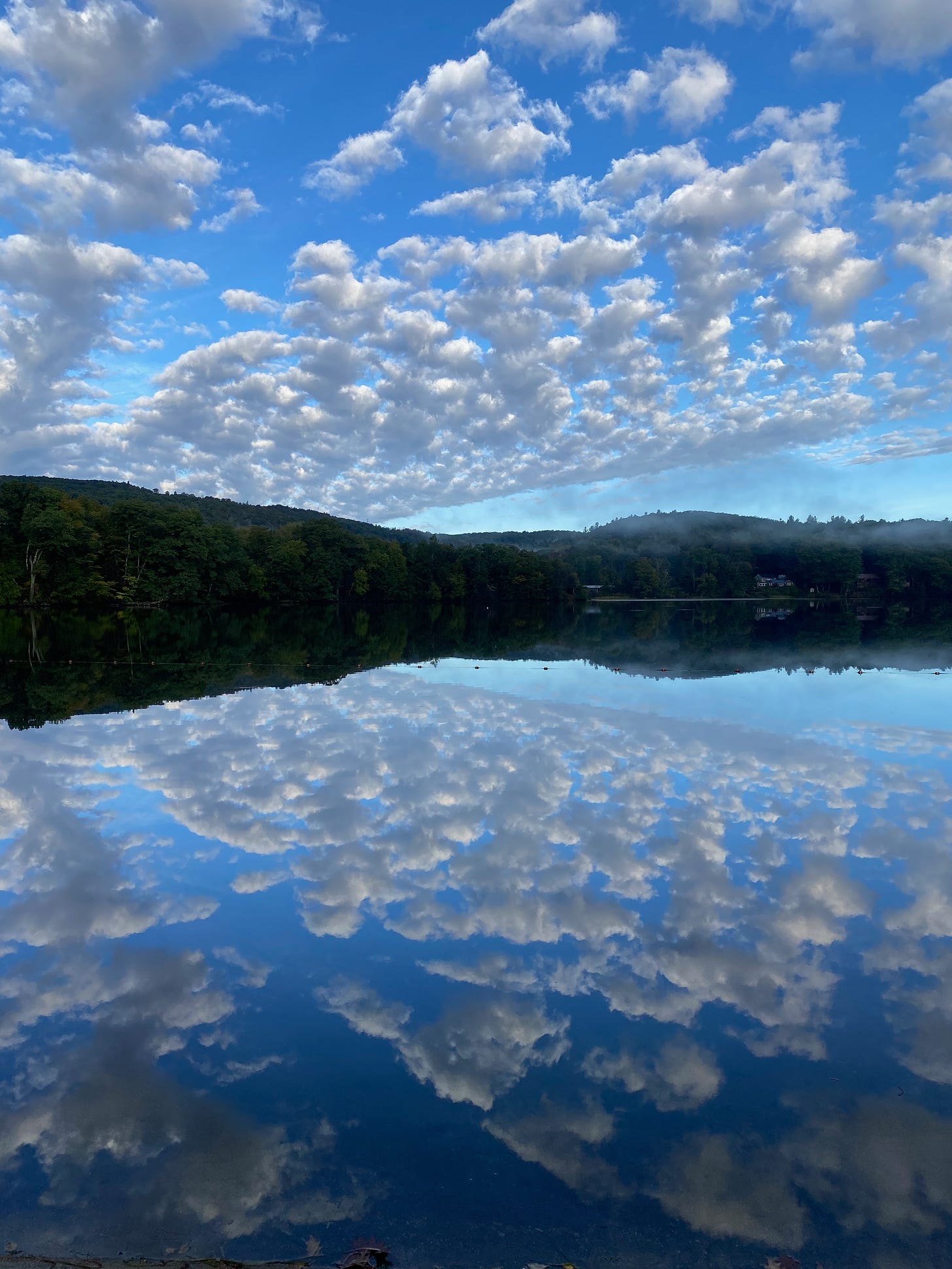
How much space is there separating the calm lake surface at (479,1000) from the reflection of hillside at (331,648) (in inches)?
297

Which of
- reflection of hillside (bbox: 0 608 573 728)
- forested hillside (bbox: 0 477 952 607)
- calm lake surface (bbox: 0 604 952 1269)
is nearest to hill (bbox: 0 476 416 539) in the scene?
forested hillside (bbox: 0 477 952 607)

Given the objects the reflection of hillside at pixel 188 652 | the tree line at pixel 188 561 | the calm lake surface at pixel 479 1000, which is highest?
the tree line at pixel 188 561

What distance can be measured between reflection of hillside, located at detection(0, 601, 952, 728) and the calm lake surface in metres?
7.54

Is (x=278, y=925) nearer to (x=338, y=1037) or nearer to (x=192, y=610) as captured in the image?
(x=338, y=1037)

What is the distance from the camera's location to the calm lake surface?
12.7 ft

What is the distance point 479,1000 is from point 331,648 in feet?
96.6

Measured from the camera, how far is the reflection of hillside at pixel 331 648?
2166 cm

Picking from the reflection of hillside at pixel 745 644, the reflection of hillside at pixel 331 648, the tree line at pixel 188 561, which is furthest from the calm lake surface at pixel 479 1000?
the tree line at pixel 188 561

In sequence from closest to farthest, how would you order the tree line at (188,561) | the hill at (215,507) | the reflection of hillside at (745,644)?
the reflection of hillside at (745,644) < the tree line at (188,561) < the hill at (215,507)

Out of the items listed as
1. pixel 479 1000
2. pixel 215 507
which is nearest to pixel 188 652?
pixel 479 1000

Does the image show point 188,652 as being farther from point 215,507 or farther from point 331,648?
point 215,507

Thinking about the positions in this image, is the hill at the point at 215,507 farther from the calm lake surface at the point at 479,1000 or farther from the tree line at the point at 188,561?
the calm lake surface at the point at 479,1000

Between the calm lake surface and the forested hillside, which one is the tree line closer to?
the forested hillside

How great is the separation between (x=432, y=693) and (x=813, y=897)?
13684 mm
